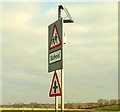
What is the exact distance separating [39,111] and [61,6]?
45807 millimetres

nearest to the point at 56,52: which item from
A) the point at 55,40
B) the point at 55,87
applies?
the point at 55,40

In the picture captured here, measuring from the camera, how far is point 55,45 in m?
9.30

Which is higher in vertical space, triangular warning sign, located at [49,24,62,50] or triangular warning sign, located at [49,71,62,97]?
triangular warning sign, located at [49,24,62,50]

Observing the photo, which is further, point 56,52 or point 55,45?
point 55,45

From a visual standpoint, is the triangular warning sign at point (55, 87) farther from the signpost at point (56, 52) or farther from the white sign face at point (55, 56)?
the white sign face at point (55, 56)

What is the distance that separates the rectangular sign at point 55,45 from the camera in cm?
897

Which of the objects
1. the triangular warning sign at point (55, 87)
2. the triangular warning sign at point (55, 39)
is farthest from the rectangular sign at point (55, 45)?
the triangular warning sign at point (55, 87)

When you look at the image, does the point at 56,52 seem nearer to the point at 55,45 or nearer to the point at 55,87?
the point at 55,45

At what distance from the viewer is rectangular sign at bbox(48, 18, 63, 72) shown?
8974mm

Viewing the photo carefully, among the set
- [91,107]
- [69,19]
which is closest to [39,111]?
[91,107]

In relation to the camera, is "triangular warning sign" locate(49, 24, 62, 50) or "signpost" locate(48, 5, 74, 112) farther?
"triangular warning sign" locate(49, 24, 62, 50)

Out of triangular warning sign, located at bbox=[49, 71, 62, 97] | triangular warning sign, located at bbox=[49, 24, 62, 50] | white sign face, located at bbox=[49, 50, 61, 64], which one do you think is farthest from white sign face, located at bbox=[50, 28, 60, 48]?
triangular warning sign, located at bbox=[49, 71, 62, 97]

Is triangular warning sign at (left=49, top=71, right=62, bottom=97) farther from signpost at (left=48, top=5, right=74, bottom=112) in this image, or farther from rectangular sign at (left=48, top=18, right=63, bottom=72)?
rectangular sign at (left=48, top=18, right=63, bottom=72)

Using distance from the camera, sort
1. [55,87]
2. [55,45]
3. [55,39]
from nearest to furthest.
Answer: [55,87]
[55,45]
[55,39]
